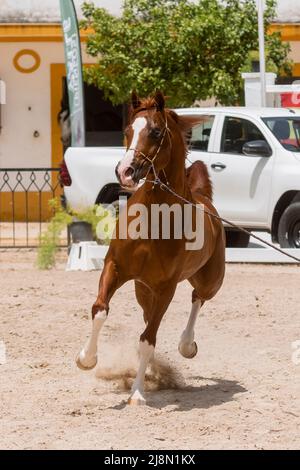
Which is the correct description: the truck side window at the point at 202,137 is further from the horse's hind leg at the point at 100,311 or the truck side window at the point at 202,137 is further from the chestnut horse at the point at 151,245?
the horse's hind leg at the point at 100,311

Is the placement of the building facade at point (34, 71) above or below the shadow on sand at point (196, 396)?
above

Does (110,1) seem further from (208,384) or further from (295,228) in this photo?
(208,384)

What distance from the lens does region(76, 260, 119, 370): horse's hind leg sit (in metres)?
7.35

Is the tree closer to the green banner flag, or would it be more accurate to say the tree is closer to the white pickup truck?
the green banner flag

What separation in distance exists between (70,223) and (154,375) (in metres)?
6.18

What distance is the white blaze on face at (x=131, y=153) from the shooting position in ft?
22.6

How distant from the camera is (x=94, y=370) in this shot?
830cm

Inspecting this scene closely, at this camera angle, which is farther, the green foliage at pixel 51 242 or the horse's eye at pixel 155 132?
the green foliage at pixel 51 242

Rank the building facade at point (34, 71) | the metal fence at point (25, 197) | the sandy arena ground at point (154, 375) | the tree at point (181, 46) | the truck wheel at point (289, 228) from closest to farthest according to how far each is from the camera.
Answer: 1. the sandy arena ground at point (154, 375)
2. the truck wheel at point (289, 228)
3. the tree at point (181, 46)
4. the building facade at point (34, 71)
5. the metal fence at point (25, 197)

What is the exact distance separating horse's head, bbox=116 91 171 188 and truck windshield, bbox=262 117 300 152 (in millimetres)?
7246

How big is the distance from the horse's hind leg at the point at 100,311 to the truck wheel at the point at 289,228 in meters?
6.95

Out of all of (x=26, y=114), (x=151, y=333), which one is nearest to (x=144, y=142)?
(x=151, y=333)

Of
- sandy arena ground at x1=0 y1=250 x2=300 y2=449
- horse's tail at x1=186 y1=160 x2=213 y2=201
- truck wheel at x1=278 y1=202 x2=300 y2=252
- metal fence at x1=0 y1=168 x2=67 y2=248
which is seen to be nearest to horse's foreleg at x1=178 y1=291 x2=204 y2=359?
sandy arena ground at x1=0 y1=250 x2=300 y2=449

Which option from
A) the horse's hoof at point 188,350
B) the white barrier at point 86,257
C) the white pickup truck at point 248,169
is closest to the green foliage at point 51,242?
the white barrier at point 86,257
